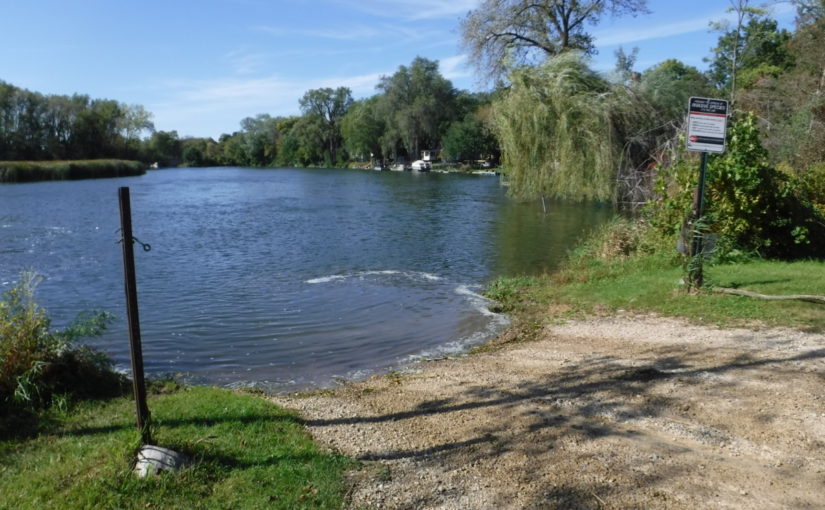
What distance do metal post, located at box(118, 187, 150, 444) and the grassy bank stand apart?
71401 mm

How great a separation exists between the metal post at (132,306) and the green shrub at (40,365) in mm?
2184

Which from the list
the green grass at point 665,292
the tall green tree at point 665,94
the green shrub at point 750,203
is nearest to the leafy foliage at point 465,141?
the tall green tree at point 665,94

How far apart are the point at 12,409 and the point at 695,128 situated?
10418 millimetres

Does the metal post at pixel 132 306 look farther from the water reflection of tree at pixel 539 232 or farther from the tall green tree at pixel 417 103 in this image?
the tall green tree at pixel 417 103

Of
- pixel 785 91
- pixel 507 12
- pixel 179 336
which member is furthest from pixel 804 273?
pixel 785 91

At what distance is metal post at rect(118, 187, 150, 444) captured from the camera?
467 centimetres

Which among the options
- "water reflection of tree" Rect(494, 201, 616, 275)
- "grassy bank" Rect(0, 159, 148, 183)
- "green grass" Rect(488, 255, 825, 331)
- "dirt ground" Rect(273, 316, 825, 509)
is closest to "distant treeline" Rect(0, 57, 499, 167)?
"grassy bank" Rect(0, 159, 148, 183)

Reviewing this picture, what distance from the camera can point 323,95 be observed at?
12512 cm

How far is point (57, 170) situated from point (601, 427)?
77.5m

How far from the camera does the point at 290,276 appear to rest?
60.1 feet

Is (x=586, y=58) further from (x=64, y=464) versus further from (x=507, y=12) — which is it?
(x=64, y=464)

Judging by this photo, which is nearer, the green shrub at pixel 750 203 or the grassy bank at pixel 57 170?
the green shrub at pixel 750 203

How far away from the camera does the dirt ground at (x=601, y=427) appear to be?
4.67m

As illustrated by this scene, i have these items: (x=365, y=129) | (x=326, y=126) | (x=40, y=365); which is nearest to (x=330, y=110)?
(x=326, y=126)
